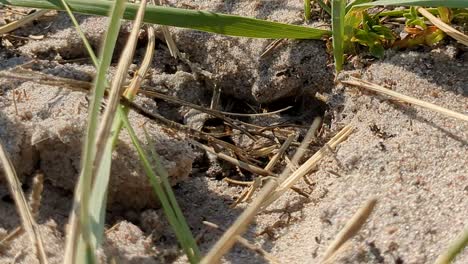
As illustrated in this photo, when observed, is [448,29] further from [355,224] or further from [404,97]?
[355,224]

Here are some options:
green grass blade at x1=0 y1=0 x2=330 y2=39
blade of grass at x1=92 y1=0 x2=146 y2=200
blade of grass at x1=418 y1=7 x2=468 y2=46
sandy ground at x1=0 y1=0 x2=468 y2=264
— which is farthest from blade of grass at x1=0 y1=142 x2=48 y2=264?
blade of grass at x1=418 y1=7 x2=468 y2=46

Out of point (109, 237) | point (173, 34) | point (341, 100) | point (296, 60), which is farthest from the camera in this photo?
point (173, 34)

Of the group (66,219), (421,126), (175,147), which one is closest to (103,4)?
(175,147)

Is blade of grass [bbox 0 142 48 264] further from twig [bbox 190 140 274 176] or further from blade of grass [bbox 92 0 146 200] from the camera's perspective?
twig [bbox 190 140 274 176]

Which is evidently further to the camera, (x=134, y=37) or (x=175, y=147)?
(x=175, y=147)

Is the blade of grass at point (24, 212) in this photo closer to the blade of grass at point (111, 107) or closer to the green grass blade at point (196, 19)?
the blade of grass at point (111, 107)

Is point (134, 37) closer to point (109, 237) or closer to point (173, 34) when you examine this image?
point (109, 237)

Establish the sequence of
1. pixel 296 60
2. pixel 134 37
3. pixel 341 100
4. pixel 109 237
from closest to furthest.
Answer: pixel 134 37 < pixel 109 237 < pixel 341 100 < pixel 296 60

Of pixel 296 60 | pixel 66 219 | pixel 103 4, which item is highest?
pixel 103 4

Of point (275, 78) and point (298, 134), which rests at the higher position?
point (275, 78)
